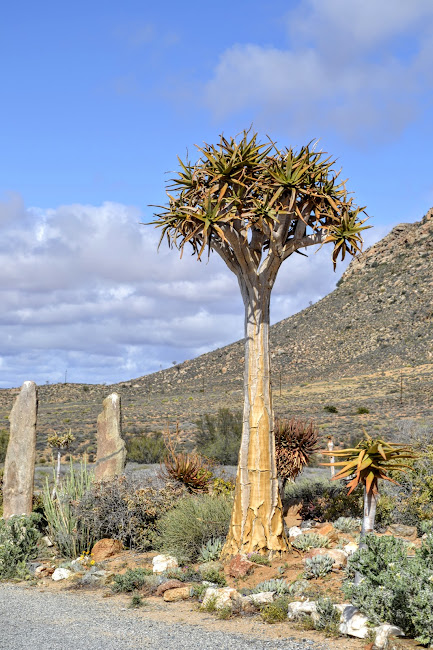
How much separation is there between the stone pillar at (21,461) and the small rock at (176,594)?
4842 millimetres

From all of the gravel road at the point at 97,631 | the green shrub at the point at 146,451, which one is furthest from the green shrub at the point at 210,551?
the green shrub at the point at 146,451

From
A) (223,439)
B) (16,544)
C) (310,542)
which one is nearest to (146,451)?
(223,439)

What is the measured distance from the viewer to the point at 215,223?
926 cm

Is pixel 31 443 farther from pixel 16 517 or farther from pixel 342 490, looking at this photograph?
pixel 342 490

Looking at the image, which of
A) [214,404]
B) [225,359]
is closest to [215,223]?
[214,404]

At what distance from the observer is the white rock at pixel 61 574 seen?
9945 mm

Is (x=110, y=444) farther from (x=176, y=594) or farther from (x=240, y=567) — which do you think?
(x=176, y=594)

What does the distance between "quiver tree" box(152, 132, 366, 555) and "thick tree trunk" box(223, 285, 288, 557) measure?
0.01 m

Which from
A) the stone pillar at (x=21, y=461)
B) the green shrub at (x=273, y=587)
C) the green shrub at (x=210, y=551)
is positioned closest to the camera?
the green shrub at (x=273, y=587)

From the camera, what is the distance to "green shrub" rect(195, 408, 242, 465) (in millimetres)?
23781

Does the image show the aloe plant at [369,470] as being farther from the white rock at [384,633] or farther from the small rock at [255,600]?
the small rock at [255,600]

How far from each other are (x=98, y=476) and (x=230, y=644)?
669 cm

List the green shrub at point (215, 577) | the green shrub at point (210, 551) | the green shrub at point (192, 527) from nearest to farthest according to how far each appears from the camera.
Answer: the green shrub at point (215, 577) → the green shrub at point (210, 551) → the green shrub at point (192, 527)

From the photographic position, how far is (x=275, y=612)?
7133 millimetres
